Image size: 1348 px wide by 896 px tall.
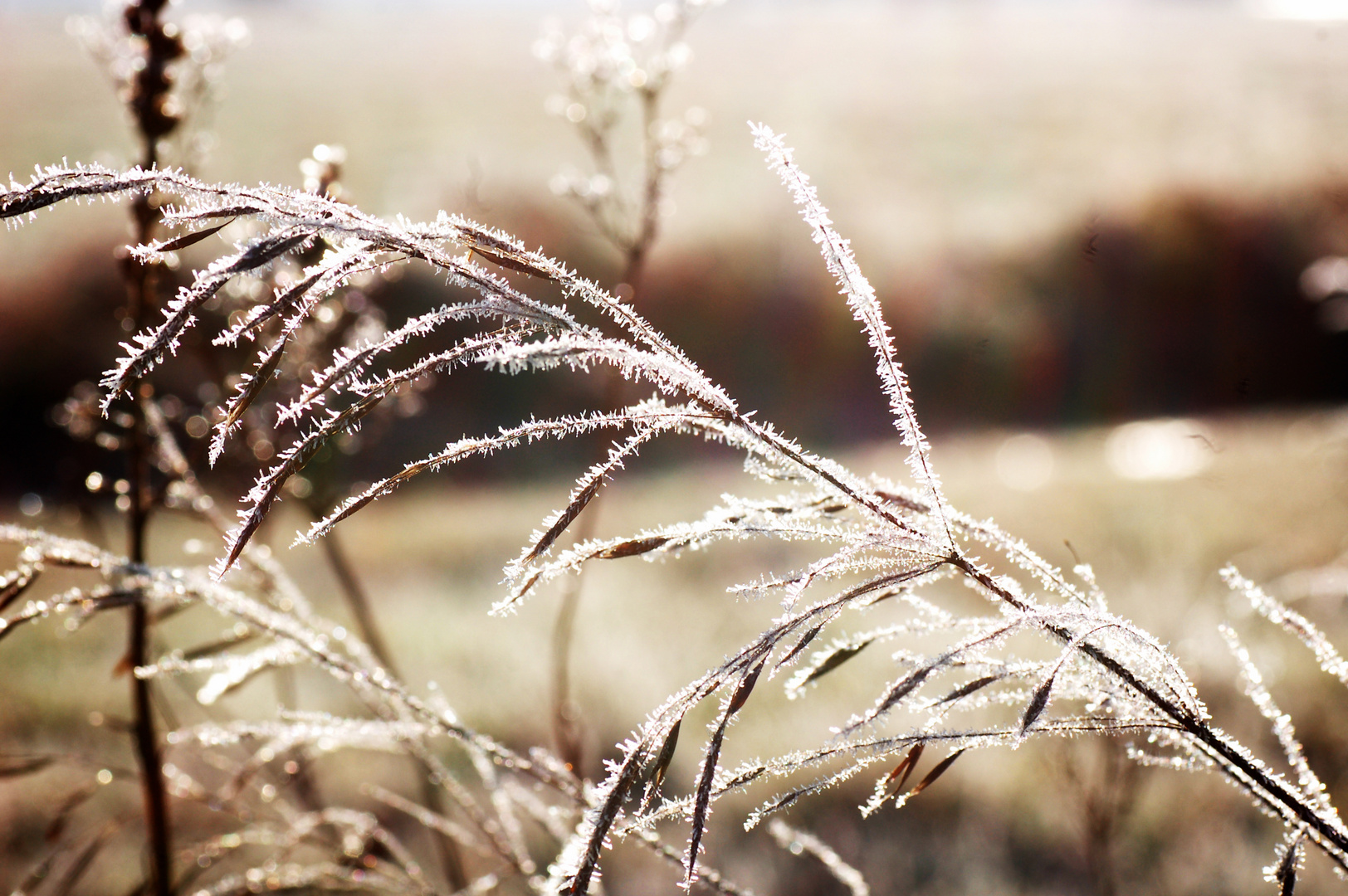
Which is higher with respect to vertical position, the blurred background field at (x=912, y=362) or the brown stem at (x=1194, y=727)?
the blurred background field at (x=912, y=362)

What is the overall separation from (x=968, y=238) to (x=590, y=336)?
9.74 m

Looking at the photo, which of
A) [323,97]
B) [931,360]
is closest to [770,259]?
[931,360]

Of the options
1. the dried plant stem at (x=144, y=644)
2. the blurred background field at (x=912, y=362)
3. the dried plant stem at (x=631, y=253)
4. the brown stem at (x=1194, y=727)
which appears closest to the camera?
the brown stem at (x=1194, y=727)

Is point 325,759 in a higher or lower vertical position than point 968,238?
lower

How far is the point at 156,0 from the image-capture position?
128 centimetres

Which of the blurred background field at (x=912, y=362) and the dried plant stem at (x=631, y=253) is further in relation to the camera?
the blurred background field at (x=912, y=362)

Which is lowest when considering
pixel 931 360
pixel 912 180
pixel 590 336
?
pixel 590 336

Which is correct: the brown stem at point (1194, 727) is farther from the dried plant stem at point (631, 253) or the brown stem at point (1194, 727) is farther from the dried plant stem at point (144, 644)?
the dried plant stem at point (144, 644)

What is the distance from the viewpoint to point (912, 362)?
8.48m

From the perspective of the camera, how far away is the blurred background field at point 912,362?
278cm

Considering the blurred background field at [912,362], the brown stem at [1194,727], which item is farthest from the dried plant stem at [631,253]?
the brown stem at [1194,727]

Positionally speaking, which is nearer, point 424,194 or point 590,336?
point 590,336

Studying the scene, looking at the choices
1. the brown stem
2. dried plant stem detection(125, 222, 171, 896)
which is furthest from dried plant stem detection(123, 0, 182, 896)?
the brown stem

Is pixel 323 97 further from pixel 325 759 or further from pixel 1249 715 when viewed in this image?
pixel 1249 715
